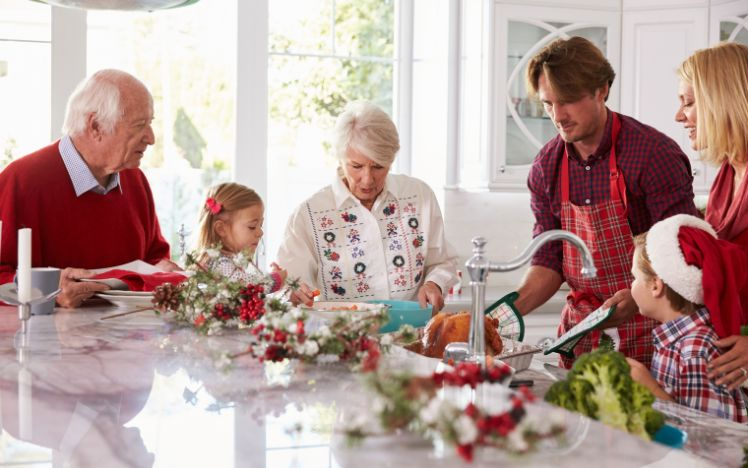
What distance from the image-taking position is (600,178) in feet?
9.01

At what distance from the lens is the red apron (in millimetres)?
2717

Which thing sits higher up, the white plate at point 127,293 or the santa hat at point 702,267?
the santa hat at point 702,267

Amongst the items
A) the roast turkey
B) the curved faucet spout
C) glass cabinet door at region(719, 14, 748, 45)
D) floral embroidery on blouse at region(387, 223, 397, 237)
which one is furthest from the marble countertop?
glass cabinet door at region(719, 14, 748, 45)

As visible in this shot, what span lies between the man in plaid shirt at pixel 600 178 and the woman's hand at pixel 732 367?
518mm

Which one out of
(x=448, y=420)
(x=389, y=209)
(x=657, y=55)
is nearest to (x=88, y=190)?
(x=389, y=209)

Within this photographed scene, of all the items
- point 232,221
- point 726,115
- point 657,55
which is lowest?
point 232,221

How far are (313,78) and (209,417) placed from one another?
379 centimetres

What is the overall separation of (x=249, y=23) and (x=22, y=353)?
312 cm

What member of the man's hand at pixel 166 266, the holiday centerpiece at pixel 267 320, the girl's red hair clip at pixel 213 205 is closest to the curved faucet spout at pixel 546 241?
the holiday centerpiece at pixel 267 320

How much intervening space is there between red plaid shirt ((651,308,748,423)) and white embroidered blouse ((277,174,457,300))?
1025 mm

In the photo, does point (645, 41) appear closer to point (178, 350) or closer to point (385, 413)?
point (178, 350)

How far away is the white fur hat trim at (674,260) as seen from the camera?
Answer: 211cm

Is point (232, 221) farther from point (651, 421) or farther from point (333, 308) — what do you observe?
point (651, 421)

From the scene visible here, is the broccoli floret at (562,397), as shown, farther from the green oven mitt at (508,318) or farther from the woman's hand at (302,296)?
the woman's hand at (302,296)
